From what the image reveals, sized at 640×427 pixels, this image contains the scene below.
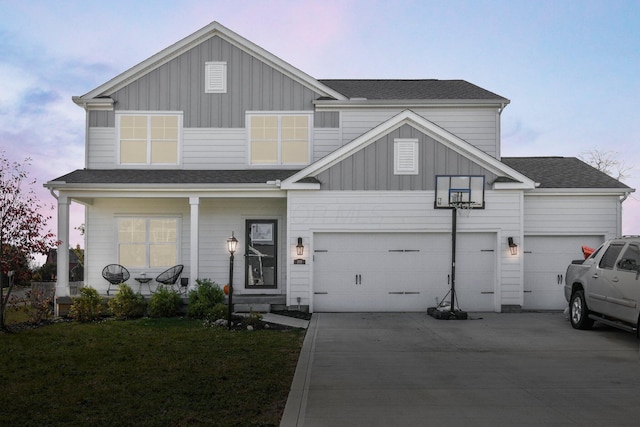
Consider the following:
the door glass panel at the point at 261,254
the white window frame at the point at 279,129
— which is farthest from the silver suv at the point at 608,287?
the white window frame at the point at 279,129

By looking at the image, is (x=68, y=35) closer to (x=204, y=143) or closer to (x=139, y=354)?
(x=204, y=143)

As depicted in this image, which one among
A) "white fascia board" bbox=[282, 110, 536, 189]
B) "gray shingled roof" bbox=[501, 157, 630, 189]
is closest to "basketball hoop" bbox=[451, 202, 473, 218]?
"white fascia board" bbox=[282, 110, 536, 189]

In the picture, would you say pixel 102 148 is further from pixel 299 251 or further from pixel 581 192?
pixel 581 192

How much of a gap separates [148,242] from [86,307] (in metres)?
3.00

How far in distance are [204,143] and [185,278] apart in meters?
4.08

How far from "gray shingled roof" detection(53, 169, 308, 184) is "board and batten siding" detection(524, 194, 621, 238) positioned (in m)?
6.98

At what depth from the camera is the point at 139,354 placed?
867 centimetres

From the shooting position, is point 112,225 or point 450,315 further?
point 112,225

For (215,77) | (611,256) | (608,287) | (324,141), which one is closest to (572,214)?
(611,256)

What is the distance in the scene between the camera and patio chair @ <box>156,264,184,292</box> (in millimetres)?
14453

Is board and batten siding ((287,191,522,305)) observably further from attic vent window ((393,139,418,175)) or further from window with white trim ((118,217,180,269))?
window with white trim ((118,217,180,269))

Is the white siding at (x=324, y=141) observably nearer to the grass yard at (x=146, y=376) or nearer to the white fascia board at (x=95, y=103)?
the white fascia board at (x=95, y=103)

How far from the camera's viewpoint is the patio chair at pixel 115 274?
14.4 meters

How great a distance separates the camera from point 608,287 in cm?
1002
